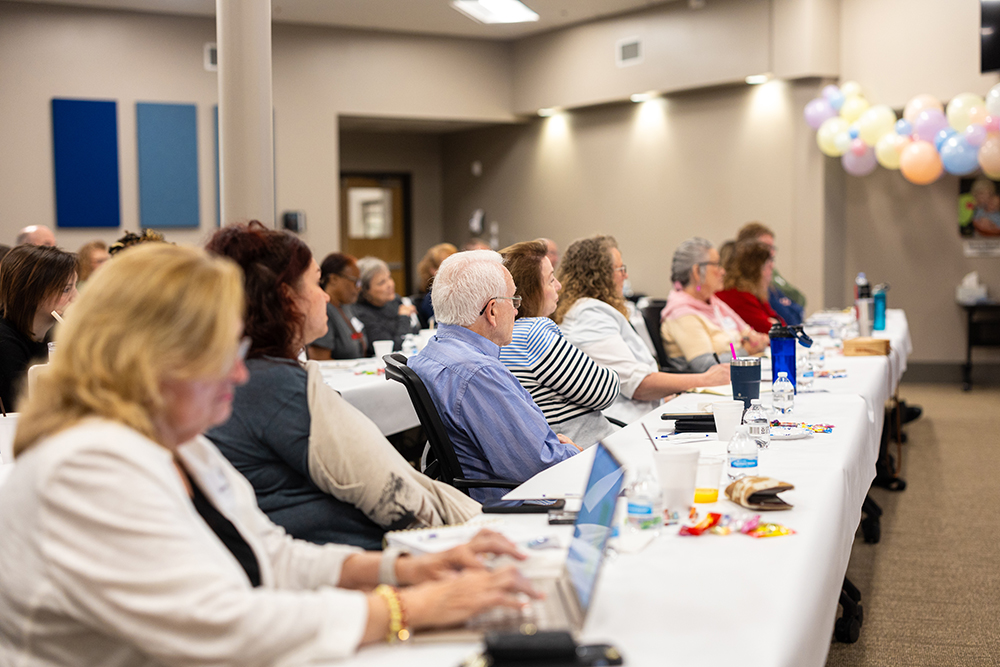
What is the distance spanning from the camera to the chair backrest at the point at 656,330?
467 centimetres

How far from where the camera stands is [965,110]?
720cm

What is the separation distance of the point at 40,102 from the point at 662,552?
868 centimetres

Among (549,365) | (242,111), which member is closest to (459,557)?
(549,365)

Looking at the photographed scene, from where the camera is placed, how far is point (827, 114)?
27.4 feet

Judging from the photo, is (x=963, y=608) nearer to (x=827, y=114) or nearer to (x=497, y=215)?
(x=827, y=114)

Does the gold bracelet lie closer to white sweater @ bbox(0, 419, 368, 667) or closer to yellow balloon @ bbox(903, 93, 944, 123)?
white sweater @ bbox(0, 419, 368, 667)

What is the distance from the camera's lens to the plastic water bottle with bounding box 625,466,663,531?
167 cm

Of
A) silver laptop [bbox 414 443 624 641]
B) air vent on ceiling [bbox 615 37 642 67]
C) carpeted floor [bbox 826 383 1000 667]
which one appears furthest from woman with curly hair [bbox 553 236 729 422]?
air vent on ceiling [bbox 615 37 642 67]

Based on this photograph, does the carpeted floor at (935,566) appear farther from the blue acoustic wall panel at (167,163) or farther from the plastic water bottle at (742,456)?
the blue acoustic wall panel at (167,163)

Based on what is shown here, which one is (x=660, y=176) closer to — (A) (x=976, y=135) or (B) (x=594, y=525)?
(A) (x=976, y=135)

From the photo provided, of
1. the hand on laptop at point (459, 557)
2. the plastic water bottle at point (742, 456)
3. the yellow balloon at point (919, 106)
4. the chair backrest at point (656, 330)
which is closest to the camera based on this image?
the hand on laptop at point (459, 557)

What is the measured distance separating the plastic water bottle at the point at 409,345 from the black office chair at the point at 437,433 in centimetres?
272

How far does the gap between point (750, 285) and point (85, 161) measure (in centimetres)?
636

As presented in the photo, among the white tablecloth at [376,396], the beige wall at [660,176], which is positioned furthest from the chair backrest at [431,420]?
the beige wall at [660,176]
